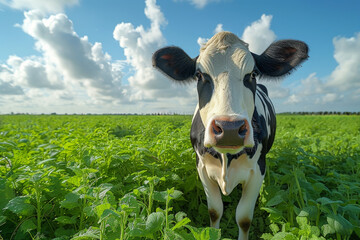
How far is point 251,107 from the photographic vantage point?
253 cm

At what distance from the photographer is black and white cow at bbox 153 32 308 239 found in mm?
2033

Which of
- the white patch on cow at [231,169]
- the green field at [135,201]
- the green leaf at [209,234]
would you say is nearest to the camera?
the green leaf at [209,234]

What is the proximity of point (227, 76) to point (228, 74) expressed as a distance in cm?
3

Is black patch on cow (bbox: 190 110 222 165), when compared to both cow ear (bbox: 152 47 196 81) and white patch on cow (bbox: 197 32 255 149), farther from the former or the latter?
cow ear (bbox: 152 47 196 81)

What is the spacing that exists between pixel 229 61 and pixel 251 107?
536 millimetres

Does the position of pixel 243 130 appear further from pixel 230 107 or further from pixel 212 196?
pixel 212 196

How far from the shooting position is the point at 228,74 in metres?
2.38

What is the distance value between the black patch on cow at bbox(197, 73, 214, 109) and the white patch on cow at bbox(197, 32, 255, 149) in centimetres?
4

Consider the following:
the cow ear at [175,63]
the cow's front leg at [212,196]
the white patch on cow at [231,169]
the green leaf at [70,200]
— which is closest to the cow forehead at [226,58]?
the cow ear at [175,63]

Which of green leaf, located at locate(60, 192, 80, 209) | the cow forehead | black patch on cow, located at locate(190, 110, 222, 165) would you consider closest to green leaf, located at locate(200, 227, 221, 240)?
green leaf, located at locate(60, 192, 80, 209)

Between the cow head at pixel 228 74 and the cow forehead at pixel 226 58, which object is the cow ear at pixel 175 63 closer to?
the cow head at pixel 228 74

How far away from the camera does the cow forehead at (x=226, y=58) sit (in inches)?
96.0

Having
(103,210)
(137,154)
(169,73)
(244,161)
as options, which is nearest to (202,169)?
(244,161)

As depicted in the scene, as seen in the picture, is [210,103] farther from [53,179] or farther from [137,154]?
[53,179]
